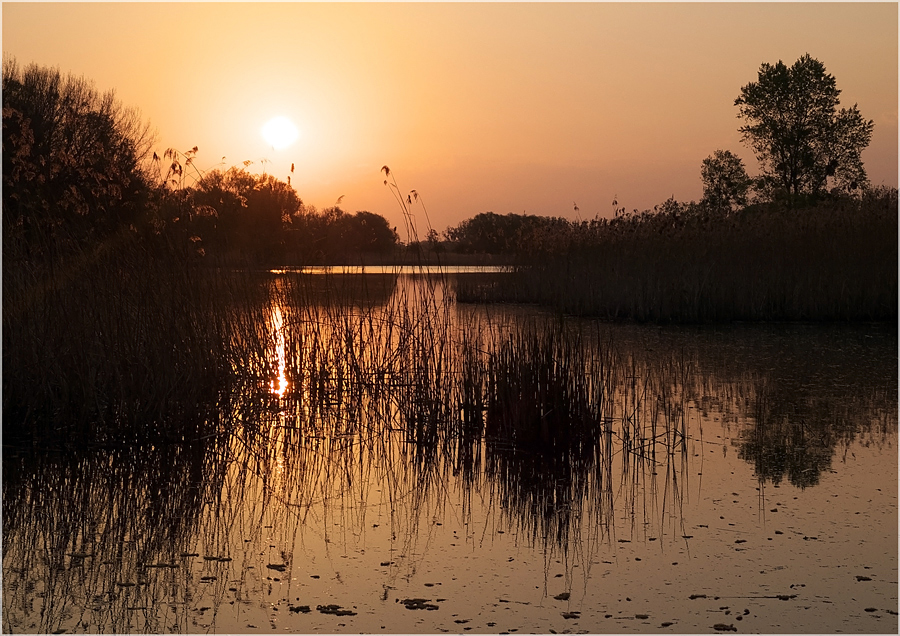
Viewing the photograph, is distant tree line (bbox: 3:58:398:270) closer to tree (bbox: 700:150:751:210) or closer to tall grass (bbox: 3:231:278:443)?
tall grass (bbox: 3:231:278:443)

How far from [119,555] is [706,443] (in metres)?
2.76

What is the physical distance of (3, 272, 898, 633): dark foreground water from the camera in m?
2.36

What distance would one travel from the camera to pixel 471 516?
3.18 metres

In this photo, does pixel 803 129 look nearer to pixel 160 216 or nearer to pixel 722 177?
pixel 722 177

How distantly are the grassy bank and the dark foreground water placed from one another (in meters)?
5.09

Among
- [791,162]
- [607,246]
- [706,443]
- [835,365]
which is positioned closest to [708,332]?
[835,365]

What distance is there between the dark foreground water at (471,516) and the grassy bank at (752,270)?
5.09m

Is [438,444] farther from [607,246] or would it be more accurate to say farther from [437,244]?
[607,246]

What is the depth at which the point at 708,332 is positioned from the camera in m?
9.10

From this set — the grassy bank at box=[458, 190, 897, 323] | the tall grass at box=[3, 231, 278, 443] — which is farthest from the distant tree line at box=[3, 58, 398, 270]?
the grassy bank at box=[458, 190, 897, 323]

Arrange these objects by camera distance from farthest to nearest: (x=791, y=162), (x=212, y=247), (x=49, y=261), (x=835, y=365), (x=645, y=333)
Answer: (x=791, y=162) → (x=645, y=333) → (x=835, y=365) → (x=212, y=247) → (x=49, y=261)

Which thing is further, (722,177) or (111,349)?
(722,177)

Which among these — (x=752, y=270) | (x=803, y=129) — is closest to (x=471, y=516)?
(x=752, y=270)

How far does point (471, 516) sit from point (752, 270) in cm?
833
